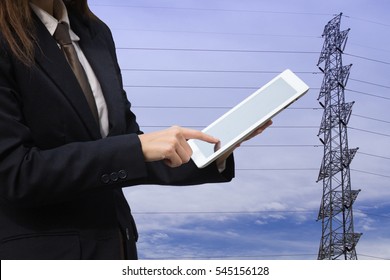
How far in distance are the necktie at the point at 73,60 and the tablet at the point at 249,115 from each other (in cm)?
26

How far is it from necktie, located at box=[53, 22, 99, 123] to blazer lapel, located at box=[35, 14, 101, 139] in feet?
0.14

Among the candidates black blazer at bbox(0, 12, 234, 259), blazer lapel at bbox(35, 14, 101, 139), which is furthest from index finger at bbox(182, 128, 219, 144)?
blazer lapel at bbox(35, 14, 101, 139)

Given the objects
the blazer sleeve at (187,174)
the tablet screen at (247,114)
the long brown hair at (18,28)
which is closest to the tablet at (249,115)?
the tablet screen at (247,114)

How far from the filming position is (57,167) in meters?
1.31

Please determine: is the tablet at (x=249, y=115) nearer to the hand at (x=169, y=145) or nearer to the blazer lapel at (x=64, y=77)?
the hand at (x=169, y=145)

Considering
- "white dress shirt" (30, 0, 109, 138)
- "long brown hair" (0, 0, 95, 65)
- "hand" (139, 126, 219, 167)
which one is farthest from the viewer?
"white dress shirt" (30, 0, 109, 138)

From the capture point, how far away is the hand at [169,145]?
130cm

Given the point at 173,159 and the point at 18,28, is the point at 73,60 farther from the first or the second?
the point at 173,159

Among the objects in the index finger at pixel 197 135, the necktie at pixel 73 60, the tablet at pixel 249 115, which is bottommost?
the index finger at pixel 197 135

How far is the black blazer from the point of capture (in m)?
1.32

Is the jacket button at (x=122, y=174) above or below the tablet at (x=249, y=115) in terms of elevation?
below

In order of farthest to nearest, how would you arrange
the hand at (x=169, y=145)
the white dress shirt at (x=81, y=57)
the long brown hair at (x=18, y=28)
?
the white dress shirt at (x=81, y=57), the long brown hair at (x=18, y=28), the hand at (x=169, y=145)

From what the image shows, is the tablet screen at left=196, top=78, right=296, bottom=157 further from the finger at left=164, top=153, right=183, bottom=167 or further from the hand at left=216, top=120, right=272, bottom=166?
the finger at left=164, top=153, right=183, bottom=167
